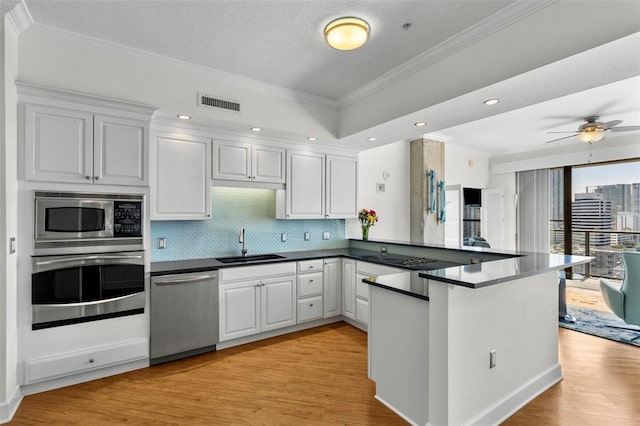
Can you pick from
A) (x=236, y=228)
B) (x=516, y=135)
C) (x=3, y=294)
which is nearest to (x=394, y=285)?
(x=236, y=228)

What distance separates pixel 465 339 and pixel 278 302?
217 cm

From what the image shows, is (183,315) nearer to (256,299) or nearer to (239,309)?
(239,309)

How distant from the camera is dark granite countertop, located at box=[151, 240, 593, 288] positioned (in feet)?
6.03

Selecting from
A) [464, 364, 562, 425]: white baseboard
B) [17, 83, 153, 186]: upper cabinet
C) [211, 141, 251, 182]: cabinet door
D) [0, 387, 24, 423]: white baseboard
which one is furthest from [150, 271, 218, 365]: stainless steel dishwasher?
[464, 364, 562, 425]: white baseboard

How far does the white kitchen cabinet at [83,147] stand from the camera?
2.43 metres

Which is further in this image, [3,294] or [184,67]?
[184,67]

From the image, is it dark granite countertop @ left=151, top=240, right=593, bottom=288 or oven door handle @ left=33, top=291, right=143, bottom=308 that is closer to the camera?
dark granite countertop @ left=151, top=240, right=593, bottom=288

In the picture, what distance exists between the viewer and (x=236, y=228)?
393 centimetres

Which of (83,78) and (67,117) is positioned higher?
(83,78)

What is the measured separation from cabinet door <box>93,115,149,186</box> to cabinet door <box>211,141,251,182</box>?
74 centimetres

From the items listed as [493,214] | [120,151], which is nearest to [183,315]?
[120,151]

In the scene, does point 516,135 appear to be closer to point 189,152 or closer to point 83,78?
point 189,152

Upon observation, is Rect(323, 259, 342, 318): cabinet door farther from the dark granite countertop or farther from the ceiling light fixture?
the ceiling light fixture

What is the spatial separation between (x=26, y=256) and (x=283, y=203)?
7.88 feet
